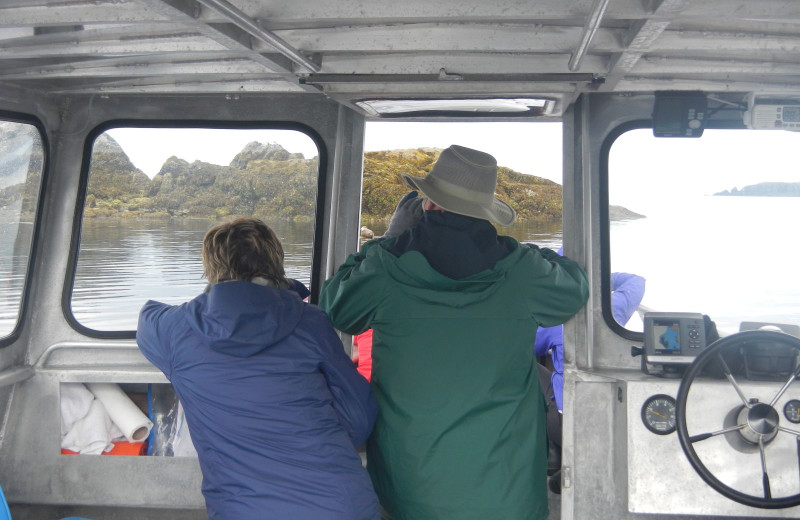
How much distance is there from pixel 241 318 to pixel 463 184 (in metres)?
0.86

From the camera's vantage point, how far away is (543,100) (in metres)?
3.07

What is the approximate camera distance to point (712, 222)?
326 centimetres

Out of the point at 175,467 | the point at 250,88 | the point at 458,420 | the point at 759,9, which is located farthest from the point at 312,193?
the point at 759,9

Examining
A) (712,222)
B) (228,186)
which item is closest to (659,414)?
(712,222)

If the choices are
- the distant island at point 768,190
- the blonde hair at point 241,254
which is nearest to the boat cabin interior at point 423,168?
the distant island at point 768,190

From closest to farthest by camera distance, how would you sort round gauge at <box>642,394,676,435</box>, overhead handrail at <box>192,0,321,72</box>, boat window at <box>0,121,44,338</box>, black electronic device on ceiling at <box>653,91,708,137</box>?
overhead handrail at <box>192,0,321,72</box> < round gauge at <box>642,394,676,435</box> < black electronic device on ceiling at <box>653,91,708,137</box> < boat window at <box>0,121,44,338</box>

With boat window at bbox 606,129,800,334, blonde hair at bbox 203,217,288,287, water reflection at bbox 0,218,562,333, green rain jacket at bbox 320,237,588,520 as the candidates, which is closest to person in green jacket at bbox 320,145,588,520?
green rain jacket at bbox 320,237,588,520

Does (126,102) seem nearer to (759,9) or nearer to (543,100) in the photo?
(543,100)

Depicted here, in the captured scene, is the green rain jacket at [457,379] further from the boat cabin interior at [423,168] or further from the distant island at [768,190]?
the distant island at [768,190]

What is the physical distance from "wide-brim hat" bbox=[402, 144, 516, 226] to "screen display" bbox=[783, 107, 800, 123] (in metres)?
1.47

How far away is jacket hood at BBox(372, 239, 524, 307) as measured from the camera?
224cm

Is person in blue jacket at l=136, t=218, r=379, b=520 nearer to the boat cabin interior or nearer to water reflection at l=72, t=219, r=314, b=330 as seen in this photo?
the boat cabin interior

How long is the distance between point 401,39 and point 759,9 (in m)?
1.18

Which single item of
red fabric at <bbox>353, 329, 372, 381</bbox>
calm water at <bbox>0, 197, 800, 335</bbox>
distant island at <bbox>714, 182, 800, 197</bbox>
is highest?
distant island at <bbox>714, 182, 800, 197</bbox>
